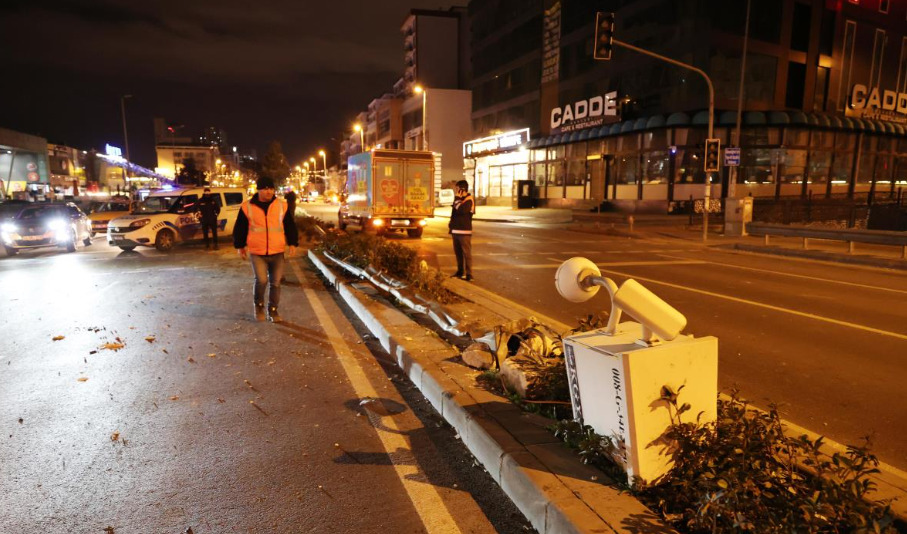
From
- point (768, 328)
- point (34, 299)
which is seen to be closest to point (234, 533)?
point (768, 328)

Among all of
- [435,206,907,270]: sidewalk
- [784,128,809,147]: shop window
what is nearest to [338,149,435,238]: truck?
[435,206,907,270]: sidewalk

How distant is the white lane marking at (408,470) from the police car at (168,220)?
11.2m

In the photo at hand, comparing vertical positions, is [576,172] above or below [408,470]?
above

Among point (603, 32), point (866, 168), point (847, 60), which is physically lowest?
point (866, 168)

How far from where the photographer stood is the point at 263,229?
25.6 ft


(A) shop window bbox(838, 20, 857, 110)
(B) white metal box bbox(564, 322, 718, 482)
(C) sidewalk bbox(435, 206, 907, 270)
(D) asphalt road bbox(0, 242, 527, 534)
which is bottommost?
(C) sidewalk bbox(435, 206, 907, 270)

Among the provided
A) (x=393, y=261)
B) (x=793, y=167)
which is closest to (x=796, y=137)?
(x=793, y=167)

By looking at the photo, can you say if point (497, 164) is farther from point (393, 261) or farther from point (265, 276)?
point (265, 276)

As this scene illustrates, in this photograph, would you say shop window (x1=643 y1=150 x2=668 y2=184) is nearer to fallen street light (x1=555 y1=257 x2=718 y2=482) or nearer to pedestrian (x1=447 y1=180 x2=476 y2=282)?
pedestrian (x1=447 y1=180 x2=476 y2=282)

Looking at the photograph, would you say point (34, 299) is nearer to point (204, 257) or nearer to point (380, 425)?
point (204, 257)

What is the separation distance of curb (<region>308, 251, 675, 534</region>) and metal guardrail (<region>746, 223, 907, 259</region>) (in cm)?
1552

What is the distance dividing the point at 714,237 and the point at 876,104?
26.2 m

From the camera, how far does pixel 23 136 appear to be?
55531 mm

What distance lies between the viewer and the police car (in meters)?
16.3
